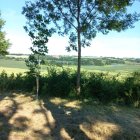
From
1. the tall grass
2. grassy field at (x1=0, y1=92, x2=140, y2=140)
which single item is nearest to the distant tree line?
the tall grass

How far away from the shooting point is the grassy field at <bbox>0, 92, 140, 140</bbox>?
9453 mm

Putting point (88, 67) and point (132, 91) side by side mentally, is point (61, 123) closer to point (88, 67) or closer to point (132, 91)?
point (132, 91)

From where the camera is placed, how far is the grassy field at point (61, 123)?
9.45 metres

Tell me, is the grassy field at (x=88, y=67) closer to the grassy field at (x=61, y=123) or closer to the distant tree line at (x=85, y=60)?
the distant tree line at (x=85, y=60)

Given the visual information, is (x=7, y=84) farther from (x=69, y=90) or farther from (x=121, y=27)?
(x=121, y=27)

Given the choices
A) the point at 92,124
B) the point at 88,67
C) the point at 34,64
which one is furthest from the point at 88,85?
the point at 92,124

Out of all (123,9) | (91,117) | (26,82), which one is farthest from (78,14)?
(91,117)

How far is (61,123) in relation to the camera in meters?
10.1

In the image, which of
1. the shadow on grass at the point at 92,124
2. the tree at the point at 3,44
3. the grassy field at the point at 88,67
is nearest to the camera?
the shadow on grass at the point at 92,124

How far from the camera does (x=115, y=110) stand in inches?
500

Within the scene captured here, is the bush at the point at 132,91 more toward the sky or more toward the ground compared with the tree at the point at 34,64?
more toward the ground

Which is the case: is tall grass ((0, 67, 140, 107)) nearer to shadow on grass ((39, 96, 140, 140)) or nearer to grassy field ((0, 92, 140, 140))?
shadow on grass ((39, 96, 140, 140))

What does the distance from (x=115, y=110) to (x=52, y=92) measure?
373cm

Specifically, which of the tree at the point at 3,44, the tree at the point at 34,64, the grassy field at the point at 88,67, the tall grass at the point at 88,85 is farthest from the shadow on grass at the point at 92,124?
the tree at the point at 3,44
